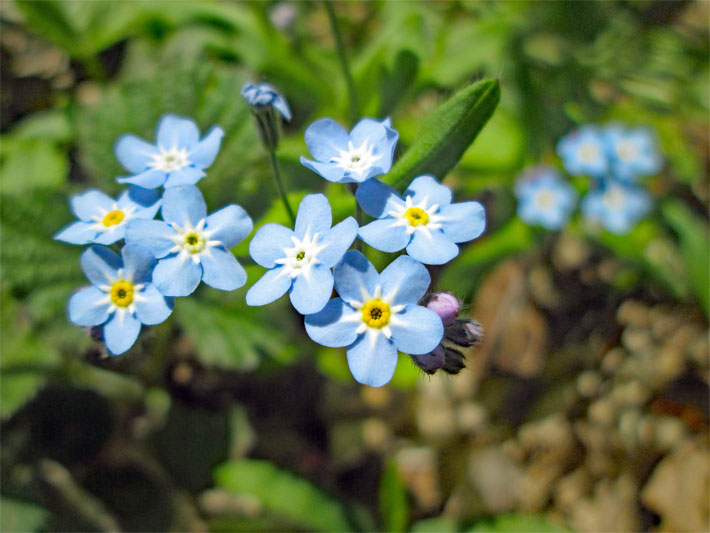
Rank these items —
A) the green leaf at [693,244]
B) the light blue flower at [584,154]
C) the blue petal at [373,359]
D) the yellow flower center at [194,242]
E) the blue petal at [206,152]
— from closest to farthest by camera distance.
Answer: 1. the blue petal at [373,359]
2. the yellow flower center at [194,242]
3. the blue petal at [206,152]
4. the green leaf at [693,244]
5. the light blue flower at [584,154]

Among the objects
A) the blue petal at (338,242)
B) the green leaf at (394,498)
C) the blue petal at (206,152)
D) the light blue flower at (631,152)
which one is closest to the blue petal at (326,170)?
the blue petal at (338,242)

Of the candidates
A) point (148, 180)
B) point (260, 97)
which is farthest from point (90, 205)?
point (260, 97)

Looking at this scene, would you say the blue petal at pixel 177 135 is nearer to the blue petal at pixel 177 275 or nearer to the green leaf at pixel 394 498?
the blue petal at pixel 177 275

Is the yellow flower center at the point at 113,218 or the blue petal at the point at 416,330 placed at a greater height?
the yellow flower center at the point at 113,218

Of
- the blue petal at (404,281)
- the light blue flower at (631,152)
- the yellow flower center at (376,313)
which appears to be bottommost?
the light blue flower at (631,152)

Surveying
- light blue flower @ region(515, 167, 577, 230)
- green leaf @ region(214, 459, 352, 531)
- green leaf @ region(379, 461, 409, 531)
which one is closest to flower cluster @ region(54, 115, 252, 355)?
green leaf @ region(214, 459, 352, 531)

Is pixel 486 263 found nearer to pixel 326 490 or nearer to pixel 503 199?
pixel 503 199

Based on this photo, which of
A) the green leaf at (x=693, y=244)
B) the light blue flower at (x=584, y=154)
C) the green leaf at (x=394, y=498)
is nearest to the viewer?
the green leaf at (x=394, y=498)
